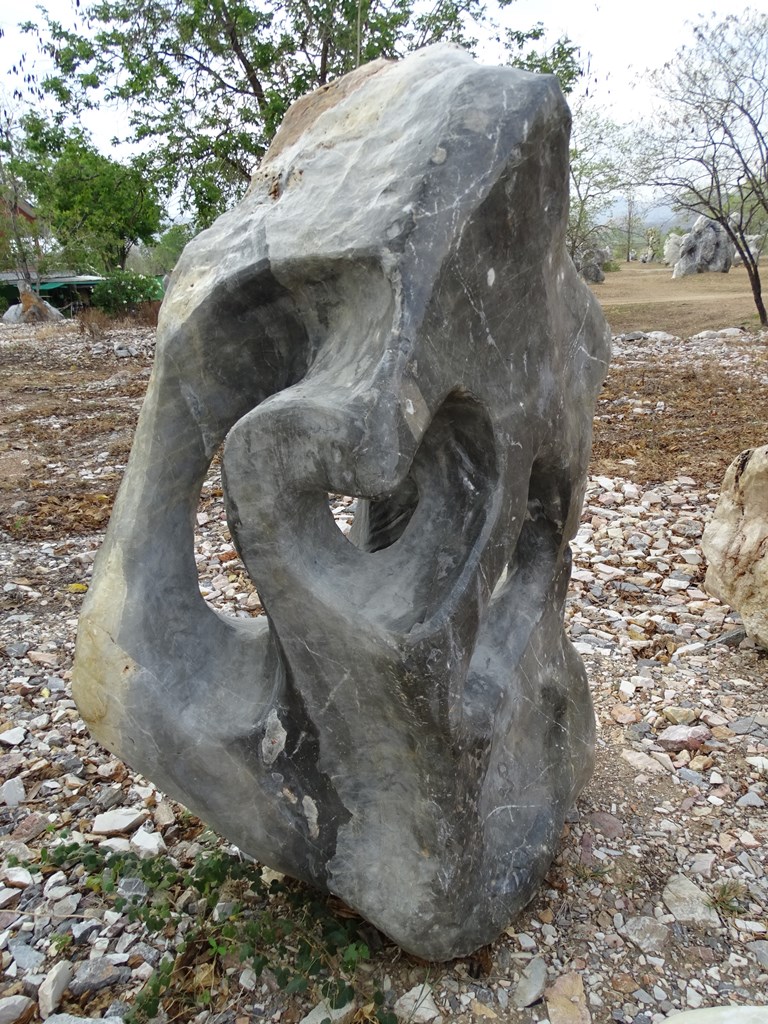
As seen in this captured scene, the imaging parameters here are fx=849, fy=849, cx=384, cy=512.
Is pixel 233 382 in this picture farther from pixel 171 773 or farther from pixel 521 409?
pixel 171 773

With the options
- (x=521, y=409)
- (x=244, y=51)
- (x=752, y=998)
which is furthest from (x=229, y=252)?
(x=244, y=51)

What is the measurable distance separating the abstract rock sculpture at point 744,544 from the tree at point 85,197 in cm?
1440

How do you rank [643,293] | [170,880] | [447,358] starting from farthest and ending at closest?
[643,293], [170,880], [447,358]

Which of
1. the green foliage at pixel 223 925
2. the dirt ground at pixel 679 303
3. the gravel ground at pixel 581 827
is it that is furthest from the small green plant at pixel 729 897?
the dirt ground at pixel 679 303

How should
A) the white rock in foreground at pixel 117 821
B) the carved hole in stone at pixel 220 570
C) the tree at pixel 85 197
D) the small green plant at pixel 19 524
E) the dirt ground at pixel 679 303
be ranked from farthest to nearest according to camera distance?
the tree at pixel 85 197, the dirt ground at pixel 679 303, the small green plant at pixel 19 524, the carved hole in stone at pixel 220 570, the white rock in foreground at pixel 117 821

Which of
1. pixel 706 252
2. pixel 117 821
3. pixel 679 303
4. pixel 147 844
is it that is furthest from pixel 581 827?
pixel 706 252

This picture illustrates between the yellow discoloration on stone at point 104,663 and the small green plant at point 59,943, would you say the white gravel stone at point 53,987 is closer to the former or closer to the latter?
the small green plant at point 59,943

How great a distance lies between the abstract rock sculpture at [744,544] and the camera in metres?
3.65

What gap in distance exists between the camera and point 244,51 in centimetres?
1459

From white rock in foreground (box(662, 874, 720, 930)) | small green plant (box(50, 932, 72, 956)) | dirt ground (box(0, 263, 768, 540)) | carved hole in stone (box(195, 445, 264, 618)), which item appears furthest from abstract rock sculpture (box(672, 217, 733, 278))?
small green plant (box(50, 932, 72, 956))

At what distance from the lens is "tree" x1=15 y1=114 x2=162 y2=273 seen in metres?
18.2

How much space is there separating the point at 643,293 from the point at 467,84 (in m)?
23.4

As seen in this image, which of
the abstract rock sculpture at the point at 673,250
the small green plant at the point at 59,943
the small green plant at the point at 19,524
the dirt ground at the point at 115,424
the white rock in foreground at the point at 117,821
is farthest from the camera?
the abstract rock sculpture at the point at 673,250

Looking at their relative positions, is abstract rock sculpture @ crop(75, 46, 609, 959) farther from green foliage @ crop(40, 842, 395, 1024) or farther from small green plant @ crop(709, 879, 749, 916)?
small green plant @ crop(709, 879, 749, 916)
